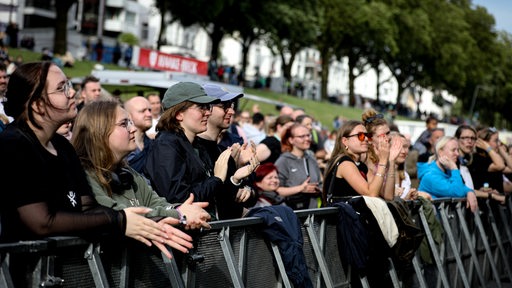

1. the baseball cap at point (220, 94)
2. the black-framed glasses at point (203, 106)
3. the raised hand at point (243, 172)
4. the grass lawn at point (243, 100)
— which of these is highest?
the baseball cap at point (220, 94)

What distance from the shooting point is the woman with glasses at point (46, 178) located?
4070 millimetres

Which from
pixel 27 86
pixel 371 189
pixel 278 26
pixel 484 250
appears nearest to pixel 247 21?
pixel 278 26

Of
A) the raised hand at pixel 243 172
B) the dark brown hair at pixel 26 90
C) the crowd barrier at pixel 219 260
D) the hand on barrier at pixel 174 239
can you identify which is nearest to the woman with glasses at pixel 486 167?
the crowd barrier at pixel 219 260

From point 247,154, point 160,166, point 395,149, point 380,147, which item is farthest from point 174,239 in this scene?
point 395,149

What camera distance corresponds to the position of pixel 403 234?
26.6 ft

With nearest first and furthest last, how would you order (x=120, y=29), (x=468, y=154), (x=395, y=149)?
(x=395, y=149) < (x=468, y=154) < (x=120, y=29)

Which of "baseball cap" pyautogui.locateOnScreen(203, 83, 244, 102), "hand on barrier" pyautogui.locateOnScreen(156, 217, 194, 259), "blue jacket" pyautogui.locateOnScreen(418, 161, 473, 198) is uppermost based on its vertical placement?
"baseball cap" pyautogui.locateOnScreen(203, 83, 244, 102)

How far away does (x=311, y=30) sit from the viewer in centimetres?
5784

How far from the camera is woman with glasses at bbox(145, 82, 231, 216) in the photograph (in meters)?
5.99

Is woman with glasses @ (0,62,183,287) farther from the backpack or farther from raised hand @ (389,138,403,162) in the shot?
raised hand @ (389,138,403,162)

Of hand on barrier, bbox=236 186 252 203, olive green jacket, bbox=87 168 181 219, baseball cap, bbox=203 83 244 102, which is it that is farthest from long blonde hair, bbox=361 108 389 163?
olive green jacket, bbox=87 168 181 219

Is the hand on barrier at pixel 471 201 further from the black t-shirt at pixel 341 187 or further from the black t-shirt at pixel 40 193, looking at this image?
the black t-shirt at pixel 40 193

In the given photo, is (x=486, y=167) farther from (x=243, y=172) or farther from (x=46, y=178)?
(x=46, y=178)

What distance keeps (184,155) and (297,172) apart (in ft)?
15.2
